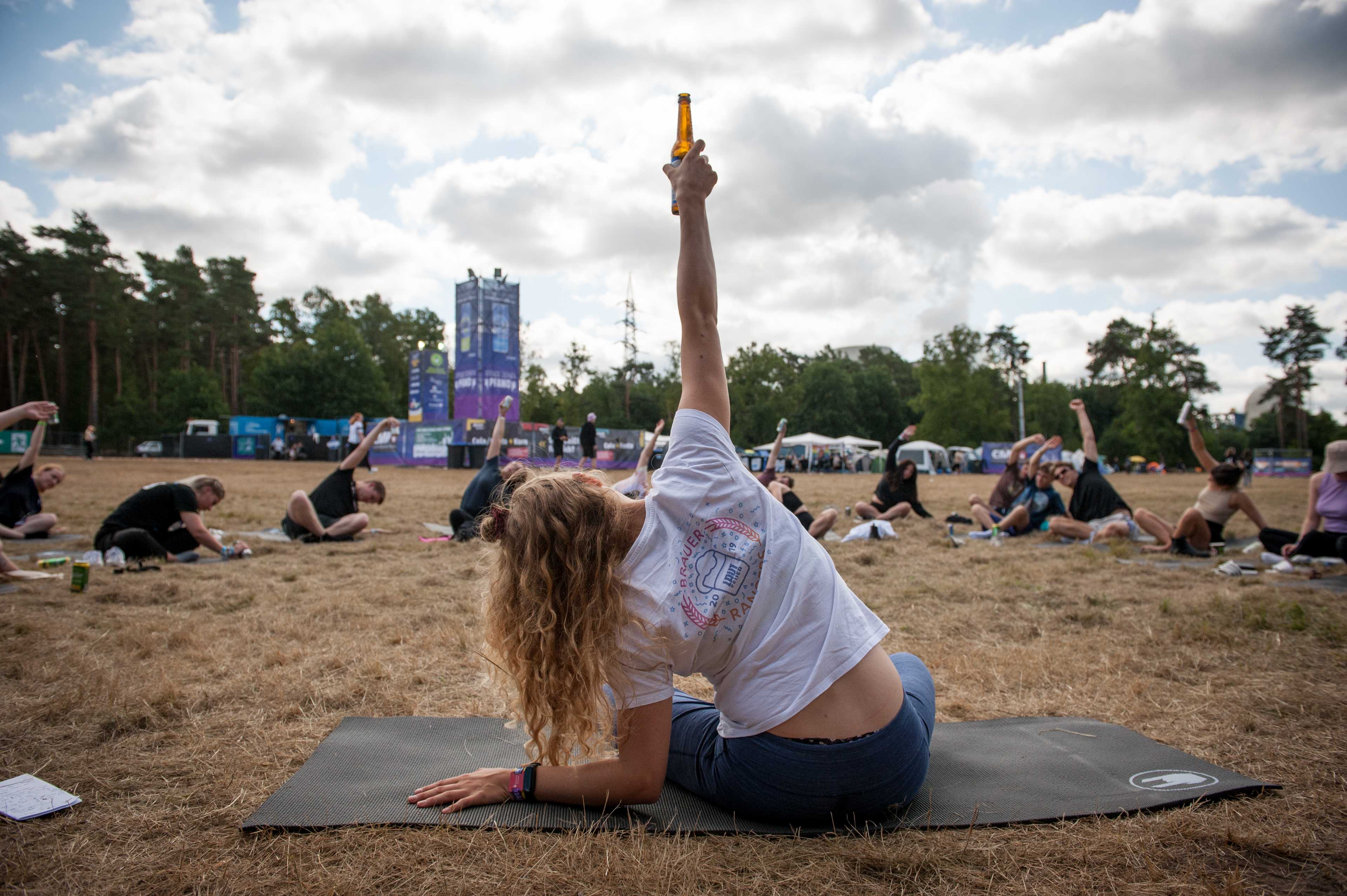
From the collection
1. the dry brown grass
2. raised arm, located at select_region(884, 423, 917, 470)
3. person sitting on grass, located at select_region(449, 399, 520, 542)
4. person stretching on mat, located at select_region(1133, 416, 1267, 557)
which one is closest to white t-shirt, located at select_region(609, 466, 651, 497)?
person sitting on grass, located at select_region(449, 399, 520, 542)

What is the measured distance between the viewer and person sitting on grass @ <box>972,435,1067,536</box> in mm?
9086

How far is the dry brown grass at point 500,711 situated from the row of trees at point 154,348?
152 ft

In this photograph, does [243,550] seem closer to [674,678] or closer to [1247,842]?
[674,678]

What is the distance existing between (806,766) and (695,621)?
20.3 inches

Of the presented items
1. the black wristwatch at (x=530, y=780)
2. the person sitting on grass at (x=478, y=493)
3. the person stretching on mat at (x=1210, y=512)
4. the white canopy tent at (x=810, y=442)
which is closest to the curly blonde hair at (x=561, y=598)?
the black wristwatch at (x=530, y=780)

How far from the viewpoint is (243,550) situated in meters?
6.86

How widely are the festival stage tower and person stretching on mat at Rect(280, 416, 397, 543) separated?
24.1m

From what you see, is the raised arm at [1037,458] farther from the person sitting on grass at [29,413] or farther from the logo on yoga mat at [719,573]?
the person sitting on grass at [29,413]

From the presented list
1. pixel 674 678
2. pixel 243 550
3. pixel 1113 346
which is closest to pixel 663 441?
pixel 243 550

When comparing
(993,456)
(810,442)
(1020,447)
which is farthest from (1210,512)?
(993,456)

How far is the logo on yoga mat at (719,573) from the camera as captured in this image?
159cm

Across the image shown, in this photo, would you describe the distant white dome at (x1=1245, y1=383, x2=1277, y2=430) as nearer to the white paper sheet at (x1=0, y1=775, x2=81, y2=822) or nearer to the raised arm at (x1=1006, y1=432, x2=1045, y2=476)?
the raised arm at (x1=1006, y1=432, x2=1045, y2=476)

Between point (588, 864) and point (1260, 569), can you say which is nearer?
point (588, 864)

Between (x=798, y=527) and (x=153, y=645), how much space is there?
12.5 ft
